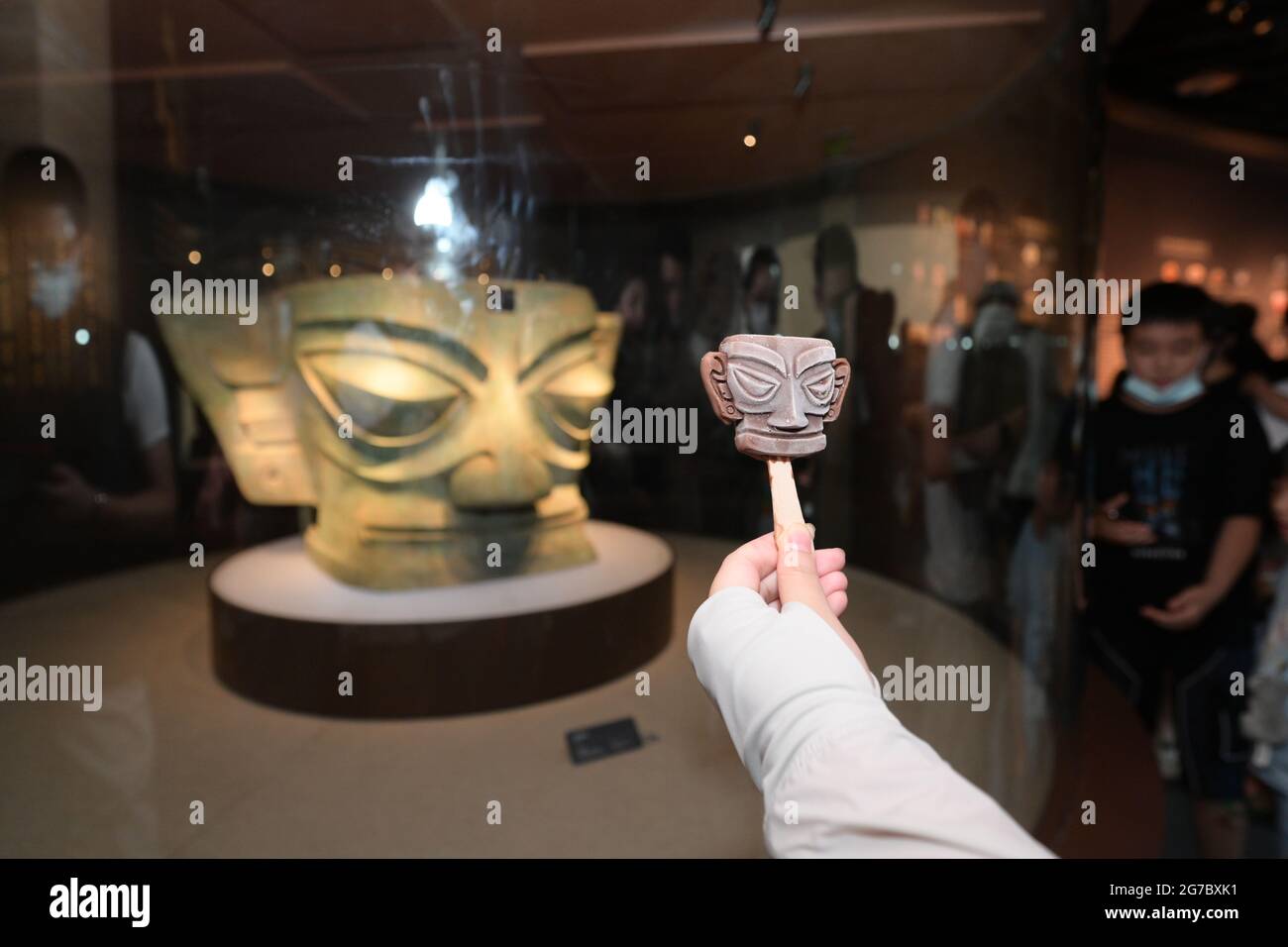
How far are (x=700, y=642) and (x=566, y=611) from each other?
107 centimetres

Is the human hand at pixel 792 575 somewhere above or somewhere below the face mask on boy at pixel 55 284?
below

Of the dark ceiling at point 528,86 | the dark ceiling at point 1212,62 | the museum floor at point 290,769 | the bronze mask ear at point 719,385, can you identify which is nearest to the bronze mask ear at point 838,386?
the bronze mask ear at point 719,385

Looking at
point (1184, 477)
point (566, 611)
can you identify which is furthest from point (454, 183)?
point (1184, 477)

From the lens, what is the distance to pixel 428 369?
5.90ft

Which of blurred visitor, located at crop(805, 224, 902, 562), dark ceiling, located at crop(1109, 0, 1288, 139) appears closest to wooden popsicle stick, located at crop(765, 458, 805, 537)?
blurred visitor, located at crop(805, 224, 902, 562)

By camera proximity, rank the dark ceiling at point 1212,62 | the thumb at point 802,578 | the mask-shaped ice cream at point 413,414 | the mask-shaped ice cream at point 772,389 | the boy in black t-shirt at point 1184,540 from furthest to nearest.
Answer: the dark ceiling at point 1212,62
the boy in black t-shirt at point 1184,540
the mask-shaped ice cream at point 413,414
the mask-shaped ice cream at point 772,389
the thumb at point 802,578

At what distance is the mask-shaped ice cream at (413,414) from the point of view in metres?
Result: 1.75

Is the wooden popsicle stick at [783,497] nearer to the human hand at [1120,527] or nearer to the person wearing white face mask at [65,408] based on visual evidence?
the person wearing white face mask at [65,408]

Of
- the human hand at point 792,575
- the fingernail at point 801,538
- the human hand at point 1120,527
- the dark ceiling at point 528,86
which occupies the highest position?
the dark ceiling at point 528,86

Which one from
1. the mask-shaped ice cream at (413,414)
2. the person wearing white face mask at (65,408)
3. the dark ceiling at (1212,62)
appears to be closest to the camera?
the person wearing white face mask at (65,408)

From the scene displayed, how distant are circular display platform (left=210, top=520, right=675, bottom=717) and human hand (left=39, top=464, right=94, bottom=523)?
0.29m

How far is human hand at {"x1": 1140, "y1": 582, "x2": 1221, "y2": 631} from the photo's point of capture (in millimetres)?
2037

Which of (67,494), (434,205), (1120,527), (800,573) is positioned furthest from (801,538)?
(1120,527)

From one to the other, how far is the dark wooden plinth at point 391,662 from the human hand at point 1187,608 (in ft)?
5.05
